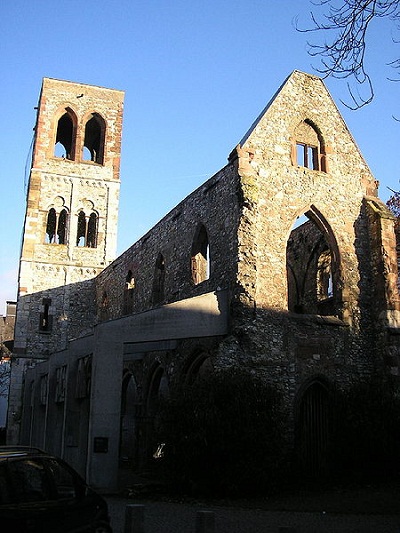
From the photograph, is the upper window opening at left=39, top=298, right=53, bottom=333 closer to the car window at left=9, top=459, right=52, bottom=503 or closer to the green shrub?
the green shrub

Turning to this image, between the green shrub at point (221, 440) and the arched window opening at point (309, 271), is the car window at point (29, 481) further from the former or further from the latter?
the arched window opening at point (309, 271)

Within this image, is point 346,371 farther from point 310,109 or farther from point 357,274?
point 310,109

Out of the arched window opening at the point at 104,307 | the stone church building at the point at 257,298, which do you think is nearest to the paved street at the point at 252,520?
the stone church building at the point at 257,298

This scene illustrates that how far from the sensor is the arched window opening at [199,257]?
18766 millimetres

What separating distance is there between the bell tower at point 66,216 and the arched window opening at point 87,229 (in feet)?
0.17

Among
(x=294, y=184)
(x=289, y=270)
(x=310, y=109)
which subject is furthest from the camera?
(x=289, y=270)

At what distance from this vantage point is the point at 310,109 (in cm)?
1847

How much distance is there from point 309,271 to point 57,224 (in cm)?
1611

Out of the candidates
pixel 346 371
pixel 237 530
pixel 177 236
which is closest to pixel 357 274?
pixel 346 371

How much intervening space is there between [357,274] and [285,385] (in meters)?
4.10

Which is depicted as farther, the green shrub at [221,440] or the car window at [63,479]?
the green shrub at [221,440]

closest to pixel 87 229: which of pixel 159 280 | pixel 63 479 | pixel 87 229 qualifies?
pixel 87 229

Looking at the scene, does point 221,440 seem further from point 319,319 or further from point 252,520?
point 319,319

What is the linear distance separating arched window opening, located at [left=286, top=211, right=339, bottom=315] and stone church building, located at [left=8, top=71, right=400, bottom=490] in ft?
0.18
